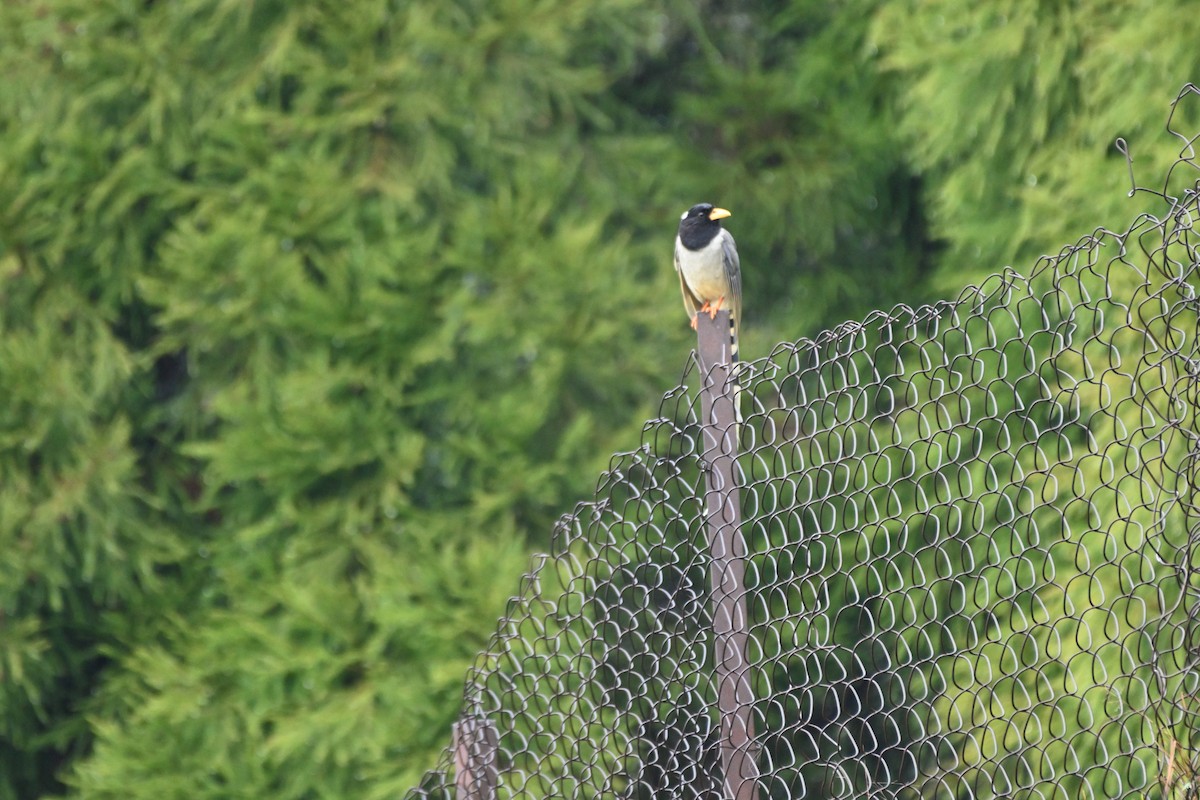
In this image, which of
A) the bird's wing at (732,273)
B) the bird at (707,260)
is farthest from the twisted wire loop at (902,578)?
the bird at (707,260)

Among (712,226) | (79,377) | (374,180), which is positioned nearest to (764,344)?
(374,180)

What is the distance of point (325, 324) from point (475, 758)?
3.85m

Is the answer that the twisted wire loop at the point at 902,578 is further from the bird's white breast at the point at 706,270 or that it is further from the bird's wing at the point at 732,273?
the bird's white breast at the point at 706,270

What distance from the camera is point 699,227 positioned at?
179 inches

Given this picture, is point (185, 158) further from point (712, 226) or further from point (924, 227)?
point (924, 227)

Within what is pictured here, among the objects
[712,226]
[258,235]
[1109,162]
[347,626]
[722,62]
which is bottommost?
[347,626]

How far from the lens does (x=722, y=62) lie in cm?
801

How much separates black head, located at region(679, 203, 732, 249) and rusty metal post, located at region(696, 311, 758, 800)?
1857 mm

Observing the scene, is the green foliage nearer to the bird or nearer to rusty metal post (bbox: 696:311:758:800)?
the bird

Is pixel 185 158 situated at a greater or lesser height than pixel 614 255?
greater

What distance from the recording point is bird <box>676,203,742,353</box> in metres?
4.27

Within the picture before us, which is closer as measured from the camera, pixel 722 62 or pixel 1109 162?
pixel 1109 162

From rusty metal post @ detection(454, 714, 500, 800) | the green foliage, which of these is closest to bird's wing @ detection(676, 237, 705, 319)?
the green foliage

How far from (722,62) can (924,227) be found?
1341 millimetres
